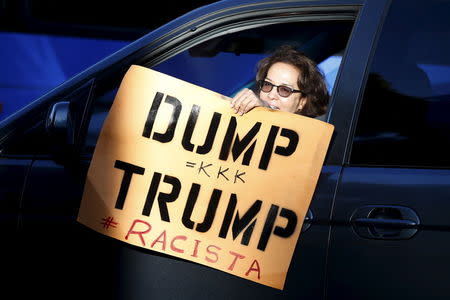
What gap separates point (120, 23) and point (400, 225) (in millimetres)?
5104

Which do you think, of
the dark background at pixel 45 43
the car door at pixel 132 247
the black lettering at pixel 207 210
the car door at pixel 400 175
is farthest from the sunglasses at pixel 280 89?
the dark background at pixel 45 43

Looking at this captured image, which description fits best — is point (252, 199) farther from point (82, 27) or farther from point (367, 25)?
point (82, 27)

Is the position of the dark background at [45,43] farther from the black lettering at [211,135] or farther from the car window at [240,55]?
the black lettering at [211,135]

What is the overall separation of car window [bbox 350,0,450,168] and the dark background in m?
4.54

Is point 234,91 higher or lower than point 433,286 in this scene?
higher

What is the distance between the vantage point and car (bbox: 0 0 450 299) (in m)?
2.36

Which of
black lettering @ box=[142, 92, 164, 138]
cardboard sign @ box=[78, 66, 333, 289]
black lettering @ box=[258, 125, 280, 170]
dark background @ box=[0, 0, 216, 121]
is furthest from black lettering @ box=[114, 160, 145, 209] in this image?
dark background @ box=[0, 0, 216, 121]

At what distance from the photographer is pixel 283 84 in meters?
2.91

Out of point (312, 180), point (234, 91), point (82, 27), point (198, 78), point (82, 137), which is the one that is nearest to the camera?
point (312, 180)

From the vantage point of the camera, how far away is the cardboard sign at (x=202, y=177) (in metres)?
2.50

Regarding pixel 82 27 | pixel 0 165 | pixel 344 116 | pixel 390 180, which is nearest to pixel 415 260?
pixel 390 180

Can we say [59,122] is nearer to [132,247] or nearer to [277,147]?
[132,247]

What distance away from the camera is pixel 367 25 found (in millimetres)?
2613

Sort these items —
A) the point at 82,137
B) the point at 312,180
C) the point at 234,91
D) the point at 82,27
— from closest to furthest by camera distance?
the point at 312,180, the point at 82,137, the point at 234,91, the point at 82,27
